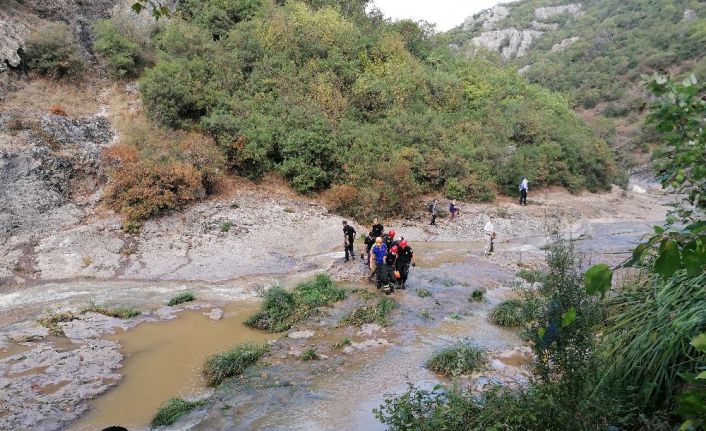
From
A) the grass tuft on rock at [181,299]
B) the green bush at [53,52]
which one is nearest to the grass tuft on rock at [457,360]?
the grass tuft on rock at [181,299]

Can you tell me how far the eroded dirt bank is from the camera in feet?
26.2

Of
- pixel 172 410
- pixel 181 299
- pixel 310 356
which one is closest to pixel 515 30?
pixel 181 299

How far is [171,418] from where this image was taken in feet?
24.7

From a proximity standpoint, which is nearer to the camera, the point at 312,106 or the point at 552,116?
the point at 312,106

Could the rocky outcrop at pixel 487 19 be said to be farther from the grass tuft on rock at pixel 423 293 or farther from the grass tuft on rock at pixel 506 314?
the grass tuft on rock at pixel 506 314

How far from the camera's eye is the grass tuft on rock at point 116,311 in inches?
469

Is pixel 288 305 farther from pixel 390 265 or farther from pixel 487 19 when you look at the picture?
pixel 487 19

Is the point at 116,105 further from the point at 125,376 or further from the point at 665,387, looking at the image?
the point at 665,387

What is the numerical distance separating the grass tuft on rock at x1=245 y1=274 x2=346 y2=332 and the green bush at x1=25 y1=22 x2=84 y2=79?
59.1 ft

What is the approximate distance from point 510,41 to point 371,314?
98477 millimetres

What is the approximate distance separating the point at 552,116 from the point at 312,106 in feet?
60.8

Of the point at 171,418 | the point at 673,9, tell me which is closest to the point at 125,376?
the point at 171,418

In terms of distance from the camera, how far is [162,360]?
32.4ft

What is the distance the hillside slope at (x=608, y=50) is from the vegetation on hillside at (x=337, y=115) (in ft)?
50.2
